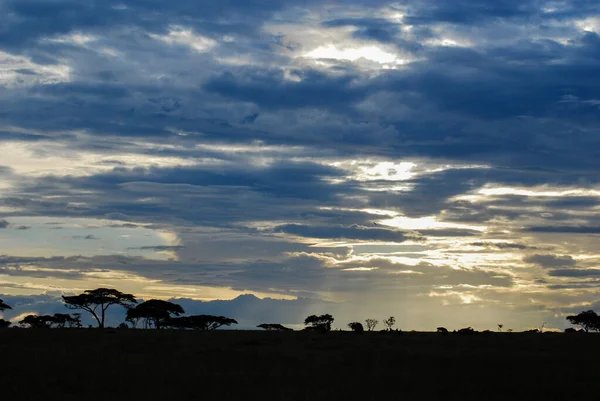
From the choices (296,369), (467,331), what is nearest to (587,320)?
(467,331)

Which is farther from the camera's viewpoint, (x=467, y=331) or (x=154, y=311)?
(x=154, y=311)

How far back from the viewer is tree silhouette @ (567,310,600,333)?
100m

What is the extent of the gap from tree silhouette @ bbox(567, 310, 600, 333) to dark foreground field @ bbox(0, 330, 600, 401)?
45.8m

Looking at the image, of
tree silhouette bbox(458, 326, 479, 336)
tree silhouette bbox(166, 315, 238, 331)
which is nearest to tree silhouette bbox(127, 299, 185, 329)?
tree silhouette bbox(166, 315, 238, 331)

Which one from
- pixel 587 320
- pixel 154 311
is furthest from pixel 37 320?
pixel 587 320

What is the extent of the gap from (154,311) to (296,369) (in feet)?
225

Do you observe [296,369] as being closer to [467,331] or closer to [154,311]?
[467,331]

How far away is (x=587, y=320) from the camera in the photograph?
329 ft

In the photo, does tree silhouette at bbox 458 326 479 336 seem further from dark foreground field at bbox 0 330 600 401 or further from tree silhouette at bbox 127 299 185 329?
tree silhouette at bbox 127 299 185 329

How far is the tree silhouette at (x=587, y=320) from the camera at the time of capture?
10006cm

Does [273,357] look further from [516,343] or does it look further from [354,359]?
[516,343]

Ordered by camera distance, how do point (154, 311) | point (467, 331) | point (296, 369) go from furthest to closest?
point (154, 311), point (467, 331), point (296, 369)

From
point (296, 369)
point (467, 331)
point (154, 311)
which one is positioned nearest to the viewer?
point (296, 369)

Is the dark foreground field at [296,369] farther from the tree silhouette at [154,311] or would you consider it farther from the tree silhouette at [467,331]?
the tree silhouette at [154,311]
